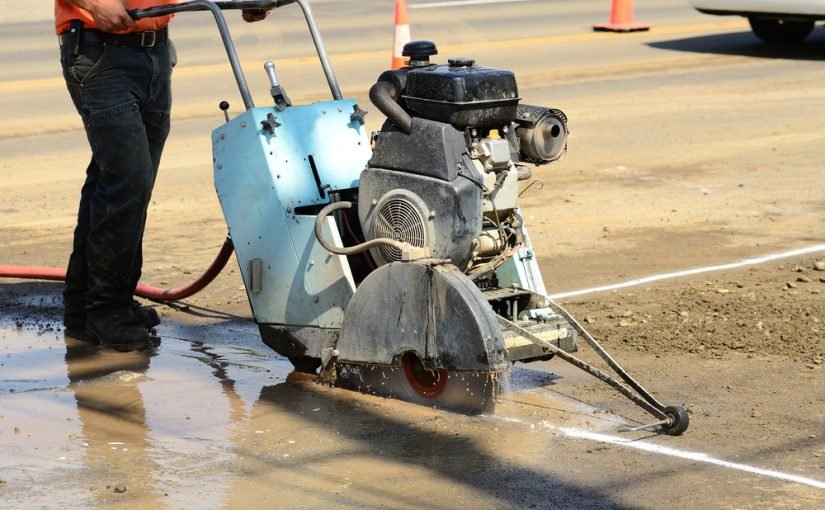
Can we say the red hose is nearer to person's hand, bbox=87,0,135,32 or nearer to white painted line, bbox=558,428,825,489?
person's hand, bbox=87,0,135,32

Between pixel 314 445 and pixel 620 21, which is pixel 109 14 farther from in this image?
pixel 620 21

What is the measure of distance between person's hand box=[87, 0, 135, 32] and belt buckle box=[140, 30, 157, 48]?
30cm

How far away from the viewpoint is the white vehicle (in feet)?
46.4

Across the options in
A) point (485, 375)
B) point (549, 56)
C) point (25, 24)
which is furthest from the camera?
point (25, 24)

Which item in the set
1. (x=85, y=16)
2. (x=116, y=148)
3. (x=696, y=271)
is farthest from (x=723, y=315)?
(x=85, y=16)

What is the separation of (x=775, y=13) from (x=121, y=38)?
10.3m

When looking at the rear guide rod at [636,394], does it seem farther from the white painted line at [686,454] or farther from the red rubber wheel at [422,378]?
the red rubber wheel at [422,378]

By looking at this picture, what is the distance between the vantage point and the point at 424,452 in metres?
4.60

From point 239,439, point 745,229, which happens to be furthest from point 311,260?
point 745,229

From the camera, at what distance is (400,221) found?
489 centimetres

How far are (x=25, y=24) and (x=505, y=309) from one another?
14383mm

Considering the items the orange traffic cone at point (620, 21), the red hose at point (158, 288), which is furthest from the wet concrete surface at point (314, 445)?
the orange traffic cone at point (620, 21)

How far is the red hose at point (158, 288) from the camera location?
6148 millimetres

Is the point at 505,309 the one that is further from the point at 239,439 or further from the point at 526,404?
the point at 239,439
